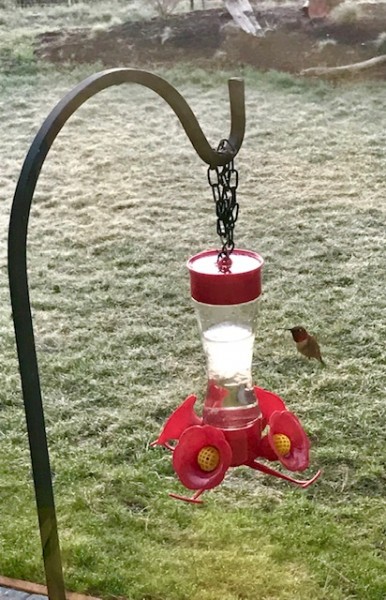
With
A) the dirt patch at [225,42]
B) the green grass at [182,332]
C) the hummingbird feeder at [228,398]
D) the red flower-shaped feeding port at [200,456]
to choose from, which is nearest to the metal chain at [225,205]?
the hummingbird feeder at [228,398]

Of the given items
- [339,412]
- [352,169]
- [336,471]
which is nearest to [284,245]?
[352,169]

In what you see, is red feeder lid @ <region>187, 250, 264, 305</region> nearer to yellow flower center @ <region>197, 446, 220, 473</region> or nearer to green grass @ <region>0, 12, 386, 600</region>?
yellow flower center @ <region>197, 446, 220, 473</region>

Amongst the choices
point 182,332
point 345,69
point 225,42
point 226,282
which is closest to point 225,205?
point 226,282

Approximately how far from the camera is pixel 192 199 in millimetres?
2891

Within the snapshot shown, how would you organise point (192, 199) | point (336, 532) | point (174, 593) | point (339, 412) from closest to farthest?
1. point (174, 593)
2. point (336, 532)
3. point (339, 412)
4. point (192, 199)

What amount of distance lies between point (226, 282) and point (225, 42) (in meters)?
2.59

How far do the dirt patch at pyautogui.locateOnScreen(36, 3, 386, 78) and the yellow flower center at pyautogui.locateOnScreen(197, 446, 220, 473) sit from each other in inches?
102

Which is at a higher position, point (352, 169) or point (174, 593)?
point (352, 169)

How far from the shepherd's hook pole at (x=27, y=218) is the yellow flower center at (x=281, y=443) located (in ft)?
0.76

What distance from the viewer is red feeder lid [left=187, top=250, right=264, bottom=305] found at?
2.41 feet

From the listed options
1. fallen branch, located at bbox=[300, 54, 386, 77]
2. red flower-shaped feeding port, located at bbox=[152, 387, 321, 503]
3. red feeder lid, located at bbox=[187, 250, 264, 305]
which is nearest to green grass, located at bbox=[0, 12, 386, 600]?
fallen branch, located at bbox=[300, 54, 386, 77]

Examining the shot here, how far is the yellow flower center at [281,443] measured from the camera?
0.80 metres

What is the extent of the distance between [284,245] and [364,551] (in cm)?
136

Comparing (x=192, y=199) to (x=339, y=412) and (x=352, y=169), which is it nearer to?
(x=352, y=169)
